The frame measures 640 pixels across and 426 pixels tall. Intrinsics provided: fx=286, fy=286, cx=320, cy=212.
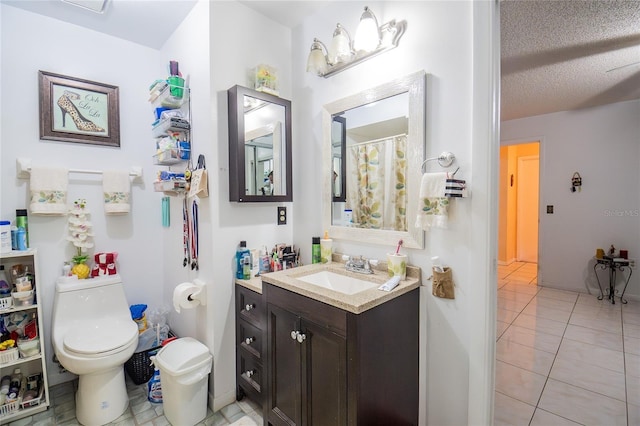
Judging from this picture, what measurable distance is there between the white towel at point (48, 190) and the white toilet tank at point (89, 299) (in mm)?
513

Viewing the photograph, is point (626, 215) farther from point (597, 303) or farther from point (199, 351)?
point (199, 351)

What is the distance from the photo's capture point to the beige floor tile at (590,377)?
1.97 m

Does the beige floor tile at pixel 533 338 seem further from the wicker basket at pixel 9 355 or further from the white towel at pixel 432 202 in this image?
the wicker basket at pixel 9 355

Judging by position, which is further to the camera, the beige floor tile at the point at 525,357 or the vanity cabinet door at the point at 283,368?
the beige floor tile at the point at 525,357

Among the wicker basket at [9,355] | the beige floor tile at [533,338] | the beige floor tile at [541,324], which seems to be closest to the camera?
the wicker basket at [9,355]

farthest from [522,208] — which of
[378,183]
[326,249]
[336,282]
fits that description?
[336,282]

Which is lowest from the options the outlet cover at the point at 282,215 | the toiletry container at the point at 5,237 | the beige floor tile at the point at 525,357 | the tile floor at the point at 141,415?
the tile floor at the point at 141,415

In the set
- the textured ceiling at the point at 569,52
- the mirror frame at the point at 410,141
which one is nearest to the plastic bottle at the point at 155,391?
the mirror frame at the point at 410,141

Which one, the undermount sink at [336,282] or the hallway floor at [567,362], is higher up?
the undermount sink at [336,282]

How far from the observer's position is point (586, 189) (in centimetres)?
395

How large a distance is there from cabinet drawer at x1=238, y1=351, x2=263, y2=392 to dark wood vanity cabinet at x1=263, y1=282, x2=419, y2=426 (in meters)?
0.19

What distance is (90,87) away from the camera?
7.38ft

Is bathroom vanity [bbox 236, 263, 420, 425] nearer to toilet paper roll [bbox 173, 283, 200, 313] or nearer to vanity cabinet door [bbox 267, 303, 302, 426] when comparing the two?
vanity cabinet door [bbox 267, 303, 302, 426]

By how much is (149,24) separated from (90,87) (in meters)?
0.68
